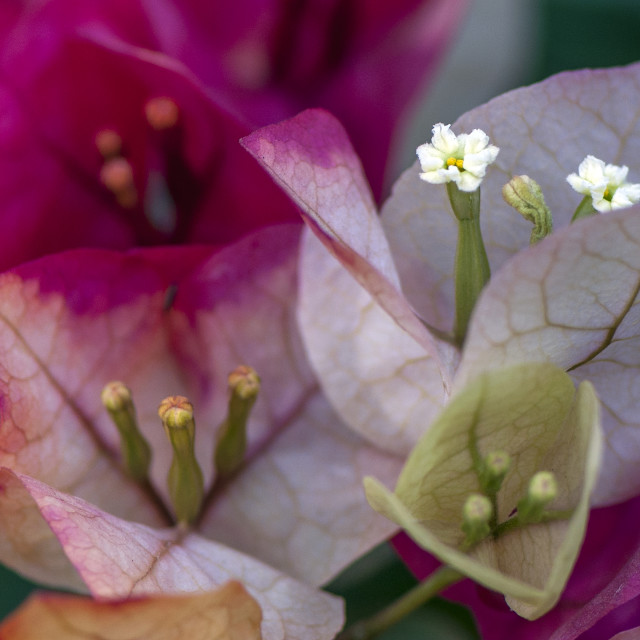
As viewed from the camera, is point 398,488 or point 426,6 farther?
point 426,6

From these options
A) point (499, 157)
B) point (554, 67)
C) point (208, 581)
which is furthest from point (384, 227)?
point (554, 67)

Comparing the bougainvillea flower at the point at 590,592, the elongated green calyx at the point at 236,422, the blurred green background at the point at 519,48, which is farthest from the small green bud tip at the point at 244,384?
the blurred green background at the point at 519,48

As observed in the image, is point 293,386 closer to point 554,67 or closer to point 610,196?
point 610,196

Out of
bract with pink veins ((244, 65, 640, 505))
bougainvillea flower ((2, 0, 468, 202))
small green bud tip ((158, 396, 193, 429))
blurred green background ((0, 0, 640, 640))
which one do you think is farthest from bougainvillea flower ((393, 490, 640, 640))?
blurred green background ((0, 0, 640, 640))

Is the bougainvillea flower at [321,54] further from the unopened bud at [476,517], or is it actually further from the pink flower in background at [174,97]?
the unopened bud at [476,517]

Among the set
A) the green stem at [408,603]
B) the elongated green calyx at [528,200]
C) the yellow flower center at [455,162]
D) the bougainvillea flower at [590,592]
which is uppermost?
the yellow flower center at [455,162]

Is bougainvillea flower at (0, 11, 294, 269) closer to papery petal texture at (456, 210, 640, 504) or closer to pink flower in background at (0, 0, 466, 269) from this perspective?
pink flower in background at (0, 0, 466, 269)

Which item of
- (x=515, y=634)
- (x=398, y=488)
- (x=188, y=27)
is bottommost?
(x=515, y=634)

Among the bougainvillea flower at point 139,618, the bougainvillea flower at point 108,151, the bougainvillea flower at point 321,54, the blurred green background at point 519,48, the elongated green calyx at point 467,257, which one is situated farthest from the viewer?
the blurred green background at point 519,48
